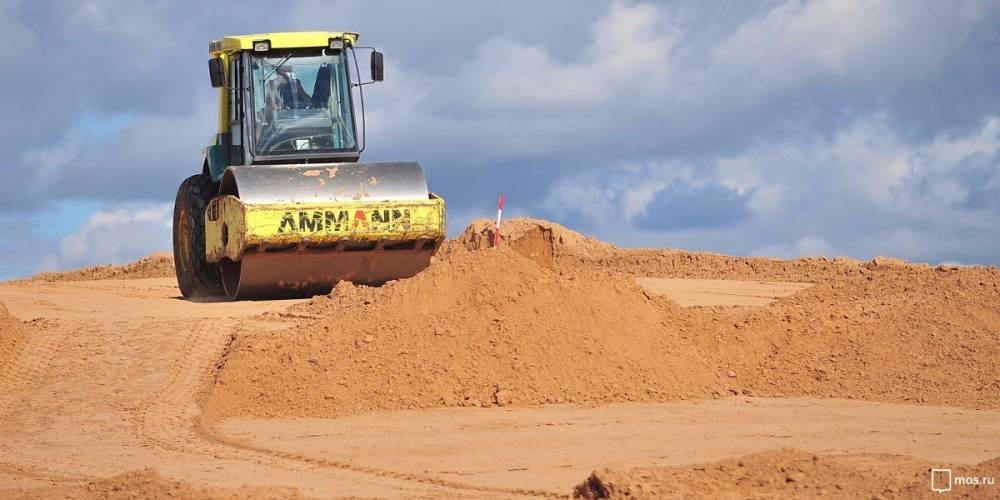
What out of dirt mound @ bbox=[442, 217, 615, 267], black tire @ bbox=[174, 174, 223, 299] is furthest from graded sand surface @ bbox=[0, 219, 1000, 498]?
dirt mound @ bbox=[442, 217, 615, 267]

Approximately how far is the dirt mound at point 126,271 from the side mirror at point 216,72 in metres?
12.9

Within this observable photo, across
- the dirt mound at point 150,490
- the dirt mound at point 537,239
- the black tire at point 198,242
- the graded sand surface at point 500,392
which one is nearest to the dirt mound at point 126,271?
the dirt mound at point 537,239

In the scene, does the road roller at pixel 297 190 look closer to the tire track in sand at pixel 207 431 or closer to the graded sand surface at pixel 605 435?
the tire track in sand at pixel 207 431

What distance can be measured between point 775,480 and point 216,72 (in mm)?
11625

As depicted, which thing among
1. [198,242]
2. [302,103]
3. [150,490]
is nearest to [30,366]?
[198,242]

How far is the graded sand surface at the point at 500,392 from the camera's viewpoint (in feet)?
29.3

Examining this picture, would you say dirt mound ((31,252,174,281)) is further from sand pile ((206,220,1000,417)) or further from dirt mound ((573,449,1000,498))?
dirt mound ((573,449,1000,498))

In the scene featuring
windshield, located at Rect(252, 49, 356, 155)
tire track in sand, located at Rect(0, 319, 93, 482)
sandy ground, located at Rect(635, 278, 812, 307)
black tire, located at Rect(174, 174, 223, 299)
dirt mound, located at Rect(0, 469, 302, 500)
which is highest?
windshield, located at Rect(252, 49, 356, 155)

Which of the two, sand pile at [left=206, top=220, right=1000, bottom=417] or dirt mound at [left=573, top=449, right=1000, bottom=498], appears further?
sand pile at [left=206, top=220, right=1000, bottom=417]

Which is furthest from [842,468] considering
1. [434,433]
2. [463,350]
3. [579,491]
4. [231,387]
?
[231,387]

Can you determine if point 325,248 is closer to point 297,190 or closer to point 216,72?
point 297,190

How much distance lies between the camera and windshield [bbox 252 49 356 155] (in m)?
17.6

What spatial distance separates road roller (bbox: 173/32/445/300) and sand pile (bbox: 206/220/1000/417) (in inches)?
45.6

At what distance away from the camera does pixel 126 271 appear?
101ft
